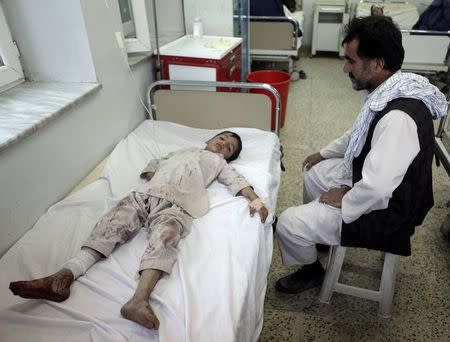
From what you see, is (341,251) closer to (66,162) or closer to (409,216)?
(409,216)

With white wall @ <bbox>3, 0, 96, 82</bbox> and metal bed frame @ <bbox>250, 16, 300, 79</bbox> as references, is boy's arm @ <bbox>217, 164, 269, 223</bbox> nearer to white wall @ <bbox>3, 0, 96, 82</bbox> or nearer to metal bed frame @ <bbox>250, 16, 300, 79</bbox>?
white wall @ <bbox>3, 0, 96, 82</bbox>

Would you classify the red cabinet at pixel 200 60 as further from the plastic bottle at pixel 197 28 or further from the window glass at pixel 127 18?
the window glass at pixel 127 18

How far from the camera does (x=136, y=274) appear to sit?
125 centimetres

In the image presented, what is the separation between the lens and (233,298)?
114cm

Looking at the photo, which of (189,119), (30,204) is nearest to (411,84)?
(189,119)

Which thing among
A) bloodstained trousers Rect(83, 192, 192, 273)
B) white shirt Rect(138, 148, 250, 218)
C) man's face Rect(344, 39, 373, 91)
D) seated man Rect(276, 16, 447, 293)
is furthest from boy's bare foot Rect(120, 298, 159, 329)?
man's face Rect(344, 39, 373, 91)

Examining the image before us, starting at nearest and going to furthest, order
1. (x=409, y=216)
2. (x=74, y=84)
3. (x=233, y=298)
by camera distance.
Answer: (x=233, y=298)
(x=409, y=216)
(x=74, y=84)

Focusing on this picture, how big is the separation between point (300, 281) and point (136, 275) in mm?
862

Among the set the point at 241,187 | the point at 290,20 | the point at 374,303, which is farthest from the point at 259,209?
the point at 290,20

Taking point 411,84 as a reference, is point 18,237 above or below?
below

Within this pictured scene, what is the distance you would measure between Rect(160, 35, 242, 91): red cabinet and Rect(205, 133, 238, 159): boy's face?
644 mm

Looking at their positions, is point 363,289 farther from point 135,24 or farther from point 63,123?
point 135,24

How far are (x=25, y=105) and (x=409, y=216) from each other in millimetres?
1751

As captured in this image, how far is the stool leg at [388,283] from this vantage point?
4.92 feet
